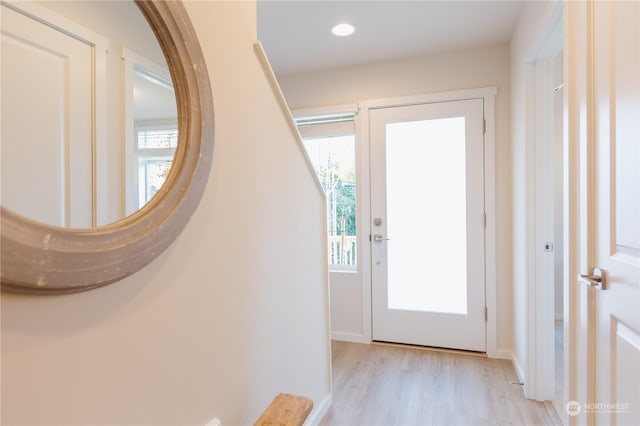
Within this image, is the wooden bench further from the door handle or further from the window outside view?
the window outside view

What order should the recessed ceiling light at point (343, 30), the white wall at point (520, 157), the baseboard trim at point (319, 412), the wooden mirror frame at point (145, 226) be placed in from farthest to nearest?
the recessed ceiling light at point (343, 30)
the white wall at point (520, 157)
the baseboard trim at point (319, 412)
the wooden mirror frame at point (145, 226)

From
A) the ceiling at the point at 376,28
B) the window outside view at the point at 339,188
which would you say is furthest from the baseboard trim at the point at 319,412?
the ceiling at the point at 376,28

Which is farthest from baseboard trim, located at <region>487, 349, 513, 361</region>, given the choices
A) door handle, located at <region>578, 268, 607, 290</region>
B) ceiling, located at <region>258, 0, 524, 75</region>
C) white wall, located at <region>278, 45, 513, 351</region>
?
ceiling, located at <region>258, 0, 524, 75</region>

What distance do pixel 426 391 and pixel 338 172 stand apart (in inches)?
74.4

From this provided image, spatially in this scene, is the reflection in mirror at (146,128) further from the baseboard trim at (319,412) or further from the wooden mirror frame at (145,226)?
the baseboard trim at (319,412)

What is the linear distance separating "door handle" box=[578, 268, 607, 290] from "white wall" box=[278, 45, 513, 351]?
1557 mm

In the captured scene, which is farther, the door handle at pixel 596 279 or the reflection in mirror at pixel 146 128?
the door handle at pixel 596 279

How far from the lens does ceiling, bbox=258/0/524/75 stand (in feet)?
7.08

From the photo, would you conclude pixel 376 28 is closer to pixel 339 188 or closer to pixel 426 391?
pixel 339 188

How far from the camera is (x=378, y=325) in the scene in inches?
118

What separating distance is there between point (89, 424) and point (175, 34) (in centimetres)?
86

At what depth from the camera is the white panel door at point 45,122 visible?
0.52 m

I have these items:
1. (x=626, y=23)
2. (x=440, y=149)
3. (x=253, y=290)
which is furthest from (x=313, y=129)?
(x=626, y=23)

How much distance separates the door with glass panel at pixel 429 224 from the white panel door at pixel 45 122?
2.54 metres
